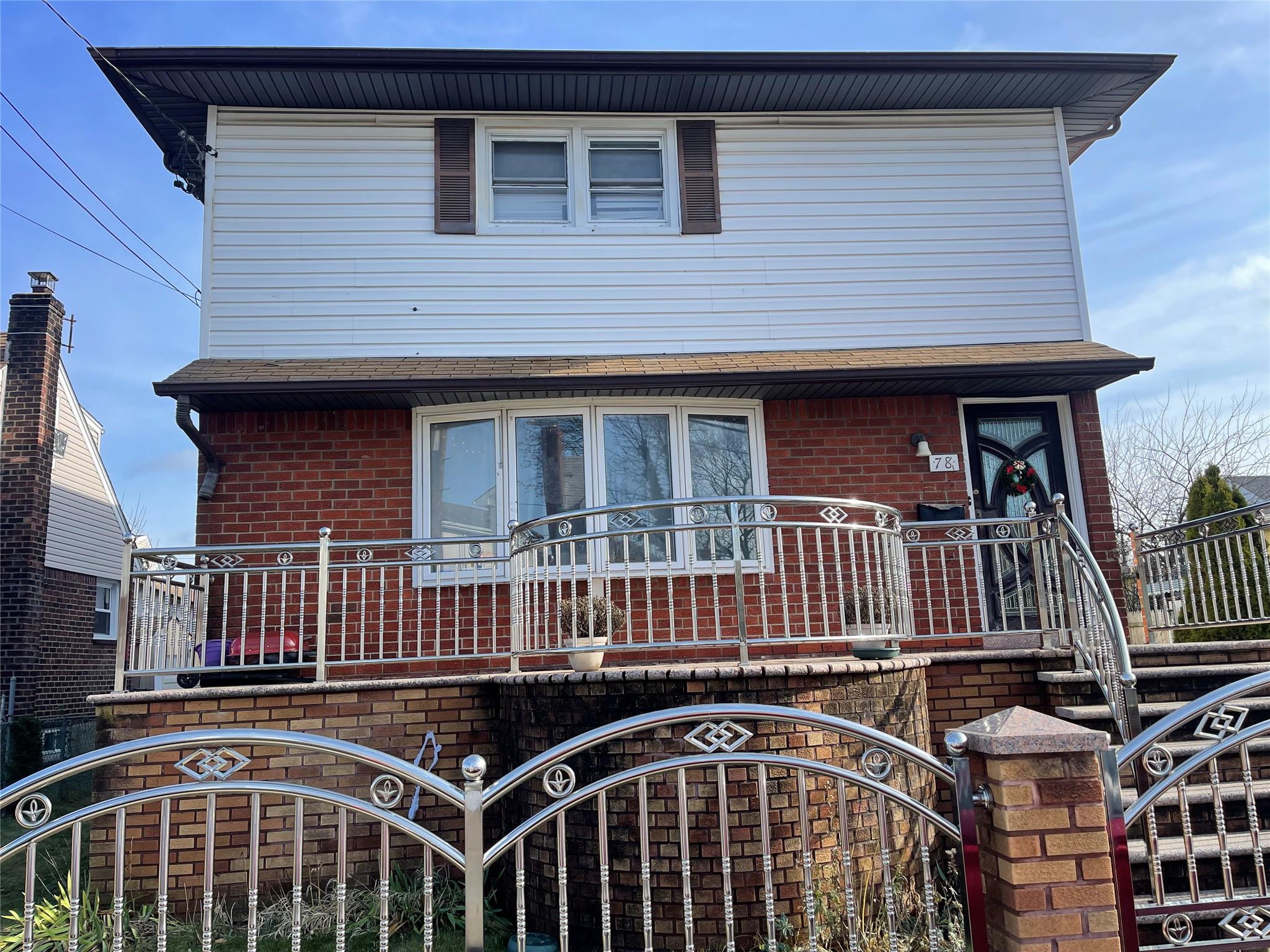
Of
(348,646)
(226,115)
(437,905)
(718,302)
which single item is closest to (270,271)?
(226,115)

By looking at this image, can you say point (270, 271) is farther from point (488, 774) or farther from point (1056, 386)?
point (1056, 386)

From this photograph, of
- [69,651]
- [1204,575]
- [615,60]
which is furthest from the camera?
[69,651]

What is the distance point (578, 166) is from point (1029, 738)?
23.6 feet

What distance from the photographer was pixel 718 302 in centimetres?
852

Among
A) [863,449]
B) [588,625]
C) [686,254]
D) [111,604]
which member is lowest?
[588,625]

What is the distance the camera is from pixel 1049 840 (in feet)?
9.59

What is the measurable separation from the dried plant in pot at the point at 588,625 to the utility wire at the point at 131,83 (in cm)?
590

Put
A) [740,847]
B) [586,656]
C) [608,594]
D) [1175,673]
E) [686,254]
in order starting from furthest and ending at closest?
[686,254] → [1175,673] → [608,594] → [586,656] → [740,847]

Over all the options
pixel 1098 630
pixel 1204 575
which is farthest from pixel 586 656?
pixel 1204 575

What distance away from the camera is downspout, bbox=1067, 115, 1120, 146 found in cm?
943

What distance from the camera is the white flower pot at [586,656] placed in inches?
215

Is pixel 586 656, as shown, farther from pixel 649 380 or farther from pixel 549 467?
pixel 649 380

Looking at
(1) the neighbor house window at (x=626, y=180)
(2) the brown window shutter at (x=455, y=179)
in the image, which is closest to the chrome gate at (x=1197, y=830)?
(1) the neighbor house window at (x=626, y=180)

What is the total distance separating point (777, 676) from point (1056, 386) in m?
5.04
